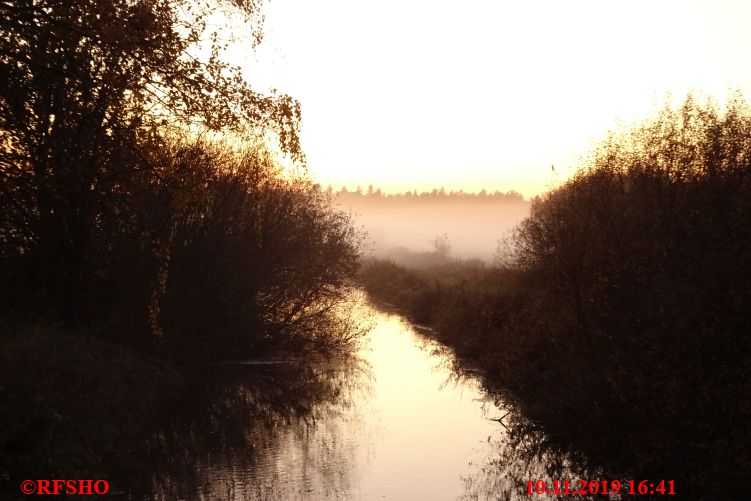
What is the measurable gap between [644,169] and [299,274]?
13641 millimetres

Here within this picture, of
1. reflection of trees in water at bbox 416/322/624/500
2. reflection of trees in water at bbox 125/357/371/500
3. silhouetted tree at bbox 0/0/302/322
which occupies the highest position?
silhouetted tree at bbox 0/0/302/322

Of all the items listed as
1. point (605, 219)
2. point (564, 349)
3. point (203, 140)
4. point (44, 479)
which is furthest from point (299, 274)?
point (44, 479)

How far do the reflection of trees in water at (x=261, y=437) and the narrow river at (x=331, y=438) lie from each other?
1.0 inches

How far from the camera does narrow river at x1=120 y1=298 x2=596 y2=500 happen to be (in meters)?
11.1

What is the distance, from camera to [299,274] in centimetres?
2364

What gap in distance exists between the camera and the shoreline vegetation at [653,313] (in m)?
9.86

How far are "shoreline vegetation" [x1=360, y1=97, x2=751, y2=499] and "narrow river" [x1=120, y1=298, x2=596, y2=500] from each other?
6.36 feet

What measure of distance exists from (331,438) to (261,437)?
1.68m

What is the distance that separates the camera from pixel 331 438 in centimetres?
1421

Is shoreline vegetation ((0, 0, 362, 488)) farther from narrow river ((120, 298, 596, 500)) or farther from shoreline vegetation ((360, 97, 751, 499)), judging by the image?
shoreline vegetation ((360, 97, 751, 499))

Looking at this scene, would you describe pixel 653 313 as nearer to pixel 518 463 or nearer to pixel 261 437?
pixel 518 463

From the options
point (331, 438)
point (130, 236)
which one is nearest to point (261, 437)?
point (331, 438)

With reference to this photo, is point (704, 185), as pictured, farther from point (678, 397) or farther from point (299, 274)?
point (299, 274)

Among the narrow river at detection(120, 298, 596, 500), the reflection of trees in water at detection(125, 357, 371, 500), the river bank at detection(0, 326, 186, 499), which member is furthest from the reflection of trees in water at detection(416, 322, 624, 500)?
the river bank at detection(0, 326, 186, 499)
